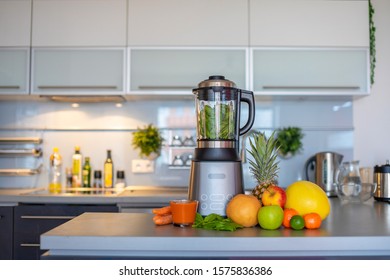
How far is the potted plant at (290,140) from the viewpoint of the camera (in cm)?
292

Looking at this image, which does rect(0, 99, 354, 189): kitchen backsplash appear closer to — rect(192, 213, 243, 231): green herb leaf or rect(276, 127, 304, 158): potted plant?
rect(276, 127, 304, 158): potted plant

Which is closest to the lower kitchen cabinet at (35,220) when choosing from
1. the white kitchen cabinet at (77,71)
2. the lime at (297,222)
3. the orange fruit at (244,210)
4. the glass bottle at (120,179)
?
the glass bottle at (120,179)

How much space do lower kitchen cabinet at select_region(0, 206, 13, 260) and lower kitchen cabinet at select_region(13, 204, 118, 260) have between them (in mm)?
31

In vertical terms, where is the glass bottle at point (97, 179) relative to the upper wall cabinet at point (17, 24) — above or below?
below

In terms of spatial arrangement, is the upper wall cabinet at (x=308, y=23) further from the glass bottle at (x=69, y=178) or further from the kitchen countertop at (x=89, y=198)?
the glass bottle at (x=69, y=178)

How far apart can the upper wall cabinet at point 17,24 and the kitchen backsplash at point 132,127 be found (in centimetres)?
50

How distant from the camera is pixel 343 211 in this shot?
1680 mm

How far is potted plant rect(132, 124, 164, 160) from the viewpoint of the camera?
2.93 m

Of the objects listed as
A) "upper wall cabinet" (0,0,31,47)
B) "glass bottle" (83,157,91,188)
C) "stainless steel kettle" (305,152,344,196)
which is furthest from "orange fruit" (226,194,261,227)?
"upper wall cabinet" (0,0,31,47)

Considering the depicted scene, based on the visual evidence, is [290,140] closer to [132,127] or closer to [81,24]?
[132,127]

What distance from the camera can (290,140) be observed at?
9.58 feet

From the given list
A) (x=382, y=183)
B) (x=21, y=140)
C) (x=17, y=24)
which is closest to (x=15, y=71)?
(x=17, y=24)

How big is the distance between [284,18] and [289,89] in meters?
0.49
